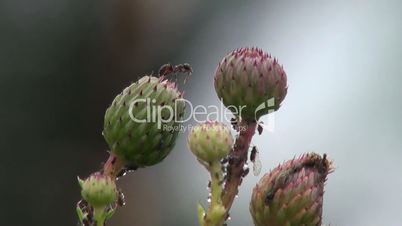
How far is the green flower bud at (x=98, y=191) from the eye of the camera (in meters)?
1.93

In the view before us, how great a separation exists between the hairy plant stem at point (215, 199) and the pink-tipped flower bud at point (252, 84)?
0.62ft

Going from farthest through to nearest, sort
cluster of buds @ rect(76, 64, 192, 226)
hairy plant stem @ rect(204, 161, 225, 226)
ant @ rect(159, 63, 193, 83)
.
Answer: ant @ rect(159, 63, 193, 83)
cluster of buds @ rect(76, 64, 192, 226)
hairy plant stem @ rect(204, 161, 225, 226)

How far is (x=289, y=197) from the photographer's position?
6.94 ft

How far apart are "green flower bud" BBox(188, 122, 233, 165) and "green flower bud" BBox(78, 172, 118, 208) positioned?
219mm

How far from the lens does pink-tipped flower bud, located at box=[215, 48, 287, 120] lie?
2174mm

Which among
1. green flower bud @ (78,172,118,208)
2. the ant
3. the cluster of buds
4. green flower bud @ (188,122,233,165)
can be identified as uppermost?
the ant

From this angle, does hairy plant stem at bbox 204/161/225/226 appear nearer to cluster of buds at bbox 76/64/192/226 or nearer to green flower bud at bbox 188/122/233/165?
green flower bud at bbox 188/122/233/165

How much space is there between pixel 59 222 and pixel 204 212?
19.6ft

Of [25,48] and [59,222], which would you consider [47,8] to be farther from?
[59,222]

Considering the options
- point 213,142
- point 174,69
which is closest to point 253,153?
point 213,142

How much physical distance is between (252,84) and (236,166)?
0.92 ft

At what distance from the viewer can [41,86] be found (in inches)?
318

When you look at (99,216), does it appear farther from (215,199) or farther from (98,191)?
(215,199)

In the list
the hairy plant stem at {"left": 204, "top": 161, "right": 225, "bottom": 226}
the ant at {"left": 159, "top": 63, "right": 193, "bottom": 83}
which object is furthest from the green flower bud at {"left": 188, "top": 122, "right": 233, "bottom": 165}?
the ant at {"left": 159, "top": 63, "right": 193, "bottom": 83}
